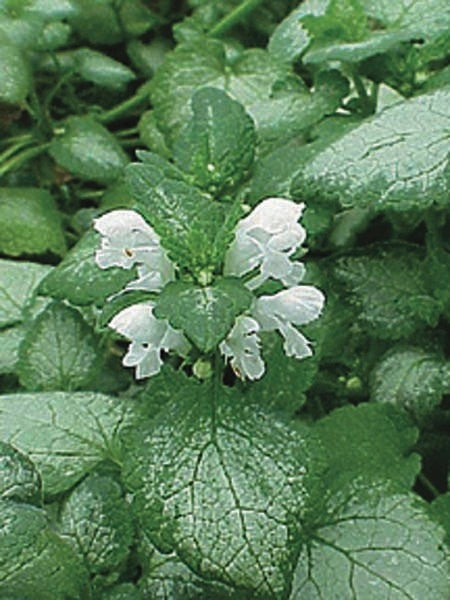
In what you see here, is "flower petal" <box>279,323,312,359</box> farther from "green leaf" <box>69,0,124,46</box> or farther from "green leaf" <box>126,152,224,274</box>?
"green leaf" <box>69,0,124,46</box>

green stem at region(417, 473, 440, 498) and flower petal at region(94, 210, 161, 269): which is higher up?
flower petal at region(94, 210, 161, 269)

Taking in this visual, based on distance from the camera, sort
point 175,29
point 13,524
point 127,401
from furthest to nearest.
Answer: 1. point 175,29
2. point 127,401
3. point 13,524

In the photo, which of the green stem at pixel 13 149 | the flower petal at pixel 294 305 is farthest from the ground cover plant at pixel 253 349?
the green stem at pixel 13 149

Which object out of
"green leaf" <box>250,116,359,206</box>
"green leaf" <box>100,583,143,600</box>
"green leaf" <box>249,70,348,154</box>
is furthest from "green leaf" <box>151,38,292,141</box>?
"green leaf" <box>100,583,143,600</box>

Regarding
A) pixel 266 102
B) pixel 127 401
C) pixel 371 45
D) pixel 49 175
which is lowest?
pixel 49 175

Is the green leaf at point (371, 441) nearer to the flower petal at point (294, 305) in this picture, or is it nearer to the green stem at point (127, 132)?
the flower petal at point (294, 305)

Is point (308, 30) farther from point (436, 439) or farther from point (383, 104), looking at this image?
point (436, 439)

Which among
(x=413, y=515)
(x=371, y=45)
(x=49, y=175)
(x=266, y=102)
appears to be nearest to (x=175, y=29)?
(x=49, y=175)
